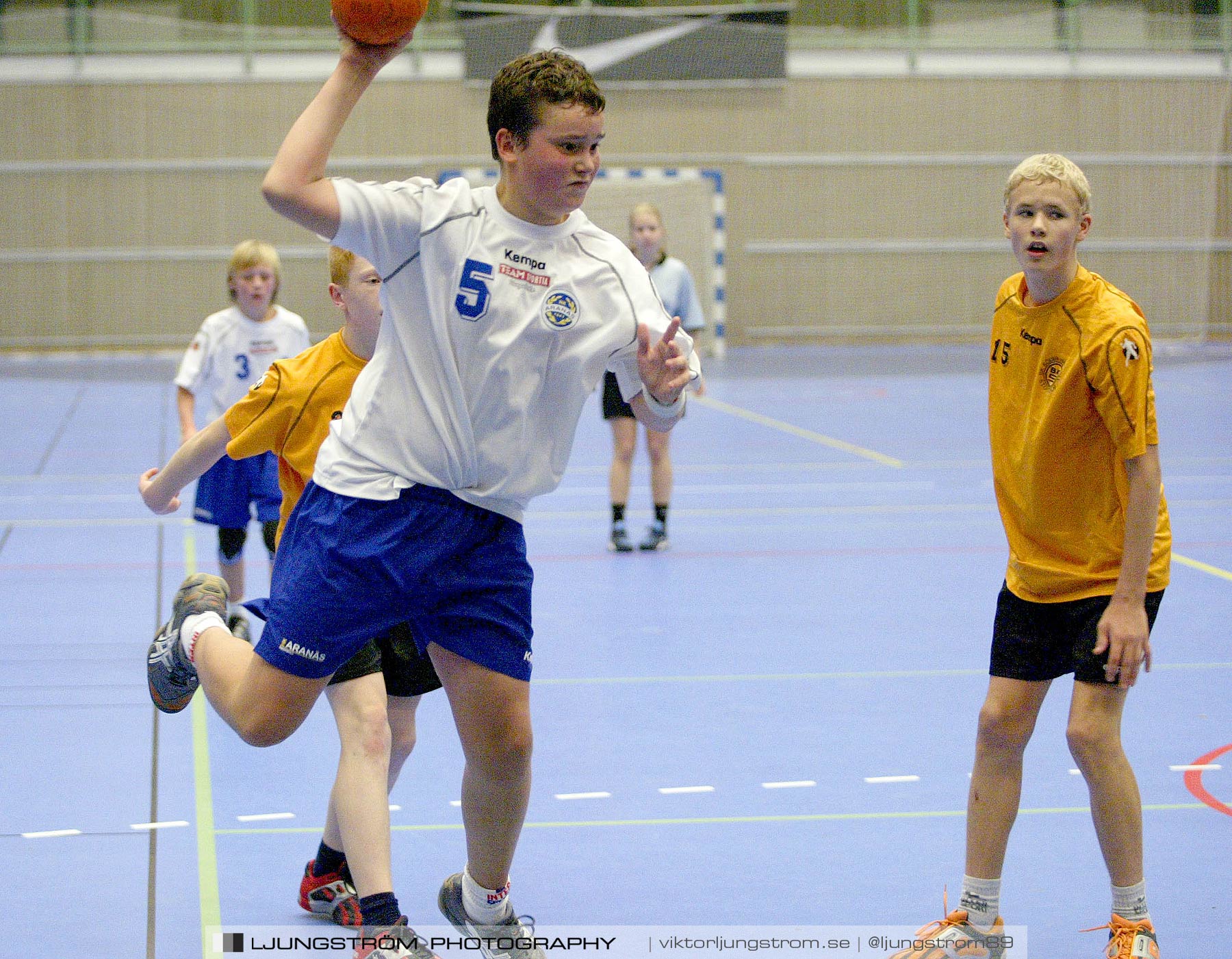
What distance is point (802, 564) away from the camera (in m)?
7.33

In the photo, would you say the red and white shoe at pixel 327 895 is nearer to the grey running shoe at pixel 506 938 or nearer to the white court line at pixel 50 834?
the grey running shoe at pixel 506 938

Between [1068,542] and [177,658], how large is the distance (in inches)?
77.4

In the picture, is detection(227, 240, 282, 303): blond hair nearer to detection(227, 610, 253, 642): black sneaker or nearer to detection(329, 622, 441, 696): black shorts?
detection(227, 610, 253, 642): black sneaker

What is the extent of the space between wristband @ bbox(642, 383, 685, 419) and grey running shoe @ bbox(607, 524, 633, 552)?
4.98 meters

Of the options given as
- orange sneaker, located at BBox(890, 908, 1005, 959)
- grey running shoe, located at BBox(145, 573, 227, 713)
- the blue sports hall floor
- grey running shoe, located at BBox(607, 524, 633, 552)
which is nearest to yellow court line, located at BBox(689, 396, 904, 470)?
the blue sports hall floor

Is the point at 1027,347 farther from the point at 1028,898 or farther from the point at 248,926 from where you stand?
the point at 248,926

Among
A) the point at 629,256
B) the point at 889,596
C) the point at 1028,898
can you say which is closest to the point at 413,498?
the point at 629,256

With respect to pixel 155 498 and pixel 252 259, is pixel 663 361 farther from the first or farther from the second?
pixel 252 259

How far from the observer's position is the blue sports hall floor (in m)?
3.29

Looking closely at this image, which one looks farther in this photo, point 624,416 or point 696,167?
point 696,167

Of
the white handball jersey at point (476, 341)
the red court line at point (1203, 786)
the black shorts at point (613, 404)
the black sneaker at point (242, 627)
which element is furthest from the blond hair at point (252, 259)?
the red court line at point (1203, 786)

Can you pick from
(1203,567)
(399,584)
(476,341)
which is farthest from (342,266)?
(1203,567)

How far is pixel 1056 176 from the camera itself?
2.89 meters

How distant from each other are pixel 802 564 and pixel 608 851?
3.91 metres
